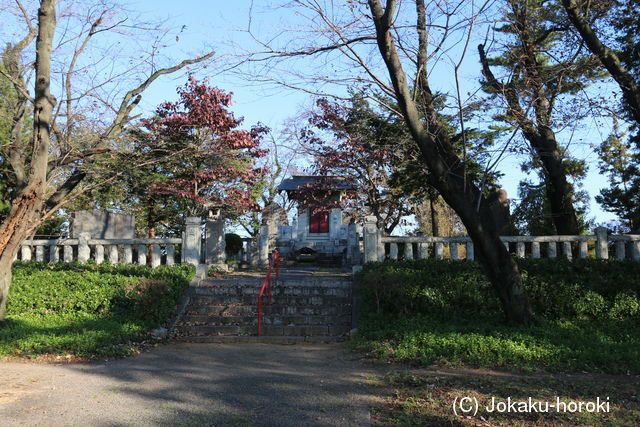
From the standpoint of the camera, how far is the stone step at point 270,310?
10.9 metres

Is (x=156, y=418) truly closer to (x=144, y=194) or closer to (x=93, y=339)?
(x=93, y=339)

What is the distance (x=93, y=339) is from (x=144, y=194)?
1279 centimetres

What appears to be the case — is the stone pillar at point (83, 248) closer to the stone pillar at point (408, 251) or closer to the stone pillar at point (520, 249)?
the stone pillar at point (408, 251)

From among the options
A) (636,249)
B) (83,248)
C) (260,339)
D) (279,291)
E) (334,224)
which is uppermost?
(334,224)

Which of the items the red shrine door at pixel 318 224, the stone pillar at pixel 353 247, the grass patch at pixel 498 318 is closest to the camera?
the grass patch at pixel 498 318

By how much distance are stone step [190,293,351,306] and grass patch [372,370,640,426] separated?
4512mm

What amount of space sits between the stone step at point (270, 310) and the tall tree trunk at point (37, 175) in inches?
130

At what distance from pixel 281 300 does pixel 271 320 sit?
83cm

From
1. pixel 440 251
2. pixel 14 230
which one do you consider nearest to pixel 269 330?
pixel 440 251

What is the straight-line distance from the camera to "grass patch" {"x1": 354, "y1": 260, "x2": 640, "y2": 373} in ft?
24.4

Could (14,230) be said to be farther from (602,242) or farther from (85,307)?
(602,242)

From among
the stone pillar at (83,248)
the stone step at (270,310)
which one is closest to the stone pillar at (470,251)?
the stone step at (270,310)

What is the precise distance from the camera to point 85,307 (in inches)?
397

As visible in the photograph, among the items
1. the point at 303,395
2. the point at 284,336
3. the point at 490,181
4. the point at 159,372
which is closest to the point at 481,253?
the point at 284,336
